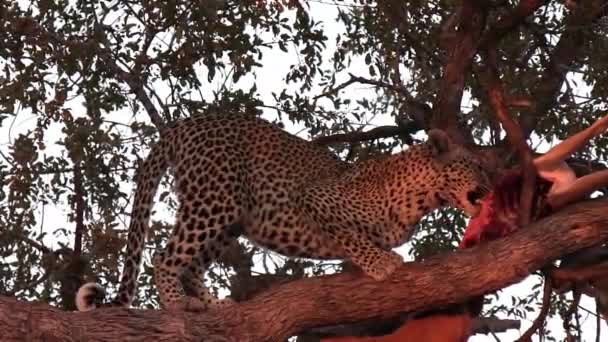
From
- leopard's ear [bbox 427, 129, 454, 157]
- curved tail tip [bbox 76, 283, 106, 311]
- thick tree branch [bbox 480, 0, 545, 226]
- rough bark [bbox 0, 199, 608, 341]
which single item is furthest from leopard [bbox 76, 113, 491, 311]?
rough bark [bbox 0, 199, 608, 341]

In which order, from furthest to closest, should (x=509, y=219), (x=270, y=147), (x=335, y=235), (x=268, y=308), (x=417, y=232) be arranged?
1. (x=417, y=232)
2. (x=270, y=147)
3. (x=335, y=235)
4. (x=509, y=219)
5. (x=268, y=308)

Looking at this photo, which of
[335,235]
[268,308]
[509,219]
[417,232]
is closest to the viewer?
[268,308]

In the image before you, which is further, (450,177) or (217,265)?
(217,265)

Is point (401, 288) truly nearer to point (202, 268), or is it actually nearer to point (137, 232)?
point (202, 268)

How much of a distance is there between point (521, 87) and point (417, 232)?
1244mm

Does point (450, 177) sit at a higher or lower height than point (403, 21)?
lower

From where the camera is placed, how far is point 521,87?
8.88 metres

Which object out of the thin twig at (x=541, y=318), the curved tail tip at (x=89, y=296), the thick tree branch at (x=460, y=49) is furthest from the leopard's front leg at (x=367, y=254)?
the curved tail tip at (x=89, y=296)

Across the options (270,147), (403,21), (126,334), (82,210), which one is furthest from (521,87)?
(126,334)

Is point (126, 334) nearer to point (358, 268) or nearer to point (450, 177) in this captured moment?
point (358, 268)

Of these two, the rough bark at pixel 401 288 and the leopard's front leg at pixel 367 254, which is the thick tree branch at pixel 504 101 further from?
the leopard's front leg at pixel 367 254

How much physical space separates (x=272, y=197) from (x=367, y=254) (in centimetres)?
107

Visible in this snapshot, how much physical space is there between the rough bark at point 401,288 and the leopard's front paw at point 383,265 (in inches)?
2.5

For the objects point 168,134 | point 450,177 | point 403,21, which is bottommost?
point 450,177
